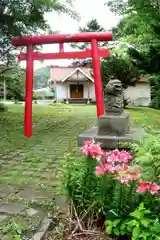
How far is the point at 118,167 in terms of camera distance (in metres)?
2.21

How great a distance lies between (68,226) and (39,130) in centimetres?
605

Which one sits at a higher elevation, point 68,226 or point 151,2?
point 151,2

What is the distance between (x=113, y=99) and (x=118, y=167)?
231cm

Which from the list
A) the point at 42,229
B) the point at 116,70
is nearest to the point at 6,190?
the point at 42,229

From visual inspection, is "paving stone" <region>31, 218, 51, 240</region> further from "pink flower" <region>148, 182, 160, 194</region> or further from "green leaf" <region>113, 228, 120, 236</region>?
"pink flower" <region>148, 182, 160, 194</region>

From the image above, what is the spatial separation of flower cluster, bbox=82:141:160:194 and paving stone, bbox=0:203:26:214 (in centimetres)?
102

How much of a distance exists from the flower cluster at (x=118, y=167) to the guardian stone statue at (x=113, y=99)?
2.01 meters

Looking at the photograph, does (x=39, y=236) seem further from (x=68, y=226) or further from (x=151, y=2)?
(x=151, y=2)

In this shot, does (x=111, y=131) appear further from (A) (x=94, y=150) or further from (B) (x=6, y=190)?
(A) (x=94, y=150)

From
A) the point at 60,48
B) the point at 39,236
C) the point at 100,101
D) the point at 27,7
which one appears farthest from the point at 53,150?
the point at 27,7

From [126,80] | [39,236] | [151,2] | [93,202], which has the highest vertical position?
[151,2]

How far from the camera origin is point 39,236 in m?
2.25

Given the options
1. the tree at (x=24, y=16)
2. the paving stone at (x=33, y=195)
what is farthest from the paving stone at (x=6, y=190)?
the tree at (x=24, y=16)

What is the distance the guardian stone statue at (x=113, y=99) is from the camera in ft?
14.3
